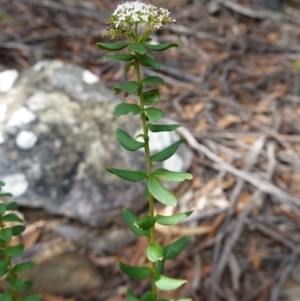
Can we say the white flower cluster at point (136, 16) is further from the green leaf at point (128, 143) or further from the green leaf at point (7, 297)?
the green leaf at point (7, 297)

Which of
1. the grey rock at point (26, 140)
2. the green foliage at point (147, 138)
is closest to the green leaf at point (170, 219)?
the green foliage at point (147, 138)

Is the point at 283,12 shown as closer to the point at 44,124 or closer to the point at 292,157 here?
the point at 292,157

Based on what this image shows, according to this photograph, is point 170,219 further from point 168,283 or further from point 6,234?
point 6,234

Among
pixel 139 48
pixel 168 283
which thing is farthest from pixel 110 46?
pixel 168 283

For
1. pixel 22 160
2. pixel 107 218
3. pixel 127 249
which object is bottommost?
pixel 127 249

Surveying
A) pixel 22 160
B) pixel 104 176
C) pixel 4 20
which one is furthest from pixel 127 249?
pixel 4 20

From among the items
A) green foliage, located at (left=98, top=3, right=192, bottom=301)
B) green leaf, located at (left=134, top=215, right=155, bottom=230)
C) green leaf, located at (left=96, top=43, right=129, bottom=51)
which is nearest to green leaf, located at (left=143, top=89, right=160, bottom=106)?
green foliage, located at (left=98, top=3, right=192, bottom=301)

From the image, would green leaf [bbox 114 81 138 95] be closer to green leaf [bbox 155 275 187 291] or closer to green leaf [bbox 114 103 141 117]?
green leaf [bbox 114 103 141 117]
